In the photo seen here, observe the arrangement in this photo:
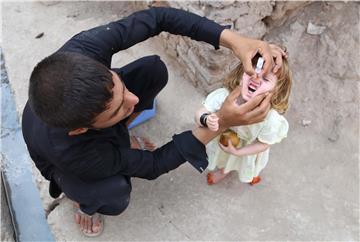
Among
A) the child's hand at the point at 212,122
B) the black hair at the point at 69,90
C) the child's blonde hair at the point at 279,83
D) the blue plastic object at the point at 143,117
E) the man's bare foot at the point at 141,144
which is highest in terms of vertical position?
the black hair at the point at 69,90

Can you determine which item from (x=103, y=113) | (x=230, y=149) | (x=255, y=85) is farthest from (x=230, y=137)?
(x=103, y=113)

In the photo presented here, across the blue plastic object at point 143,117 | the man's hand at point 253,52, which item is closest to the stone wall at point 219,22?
the blue plastic object at point 143,117

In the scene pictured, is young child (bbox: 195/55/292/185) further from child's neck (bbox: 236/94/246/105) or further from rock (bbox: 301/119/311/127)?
rock (bbox: 301/119/311/127)

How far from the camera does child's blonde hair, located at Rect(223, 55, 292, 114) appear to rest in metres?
1.91

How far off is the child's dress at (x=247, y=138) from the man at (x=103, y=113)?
0.20 meters

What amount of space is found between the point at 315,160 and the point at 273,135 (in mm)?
725

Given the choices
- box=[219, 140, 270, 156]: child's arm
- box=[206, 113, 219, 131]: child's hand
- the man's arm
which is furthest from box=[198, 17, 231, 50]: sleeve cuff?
box=[219, 140, 270, 156]: child's arm

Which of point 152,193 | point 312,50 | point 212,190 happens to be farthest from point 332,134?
point 152,193

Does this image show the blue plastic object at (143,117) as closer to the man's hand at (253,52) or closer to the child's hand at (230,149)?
the child's hand at (230,149)

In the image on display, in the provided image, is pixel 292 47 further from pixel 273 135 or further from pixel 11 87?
pixel 11 87

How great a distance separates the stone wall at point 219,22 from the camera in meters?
2.46

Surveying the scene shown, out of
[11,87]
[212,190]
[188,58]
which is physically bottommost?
[212,190]

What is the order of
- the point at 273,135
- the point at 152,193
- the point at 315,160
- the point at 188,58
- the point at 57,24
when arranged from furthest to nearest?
1. the point at 57,24
2. the point at 188,58
3. the point at 315,160
4. the point at 152,193
5. the point at 273,135

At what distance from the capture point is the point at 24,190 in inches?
98.7
